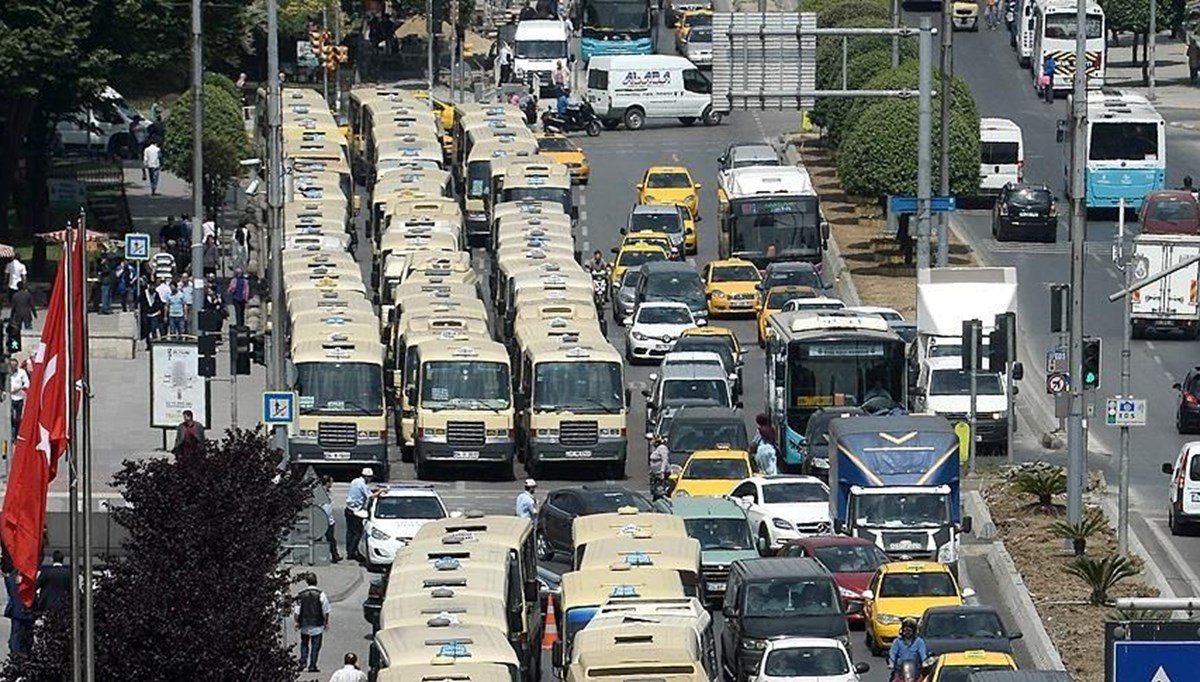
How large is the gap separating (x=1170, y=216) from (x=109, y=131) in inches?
1292

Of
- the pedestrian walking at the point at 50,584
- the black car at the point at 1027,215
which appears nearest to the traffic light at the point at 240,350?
the pedestrian walking at the point at 50,584

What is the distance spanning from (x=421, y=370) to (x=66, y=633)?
80.3 feet

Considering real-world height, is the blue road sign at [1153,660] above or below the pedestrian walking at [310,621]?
above

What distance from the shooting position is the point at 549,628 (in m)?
41.9

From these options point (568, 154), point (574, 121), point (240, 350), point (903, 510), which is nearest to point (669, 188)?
point (568, 154)

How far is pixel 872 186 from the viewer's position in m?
78.5

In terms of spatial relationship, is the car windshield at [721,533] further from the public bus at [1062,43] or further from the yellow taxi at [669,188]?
the public bus at [1062,43]

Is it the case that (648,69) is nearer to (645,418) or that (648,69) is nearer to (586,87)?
(586,87)

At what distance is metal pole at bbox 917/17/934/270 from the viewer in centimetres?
5741

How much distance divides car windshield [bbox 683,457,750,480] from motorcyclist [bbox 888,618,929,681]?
12728 millimetres

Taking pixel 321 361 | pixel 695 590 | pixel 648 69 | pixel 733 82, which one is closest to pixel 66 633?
pixel 695 590

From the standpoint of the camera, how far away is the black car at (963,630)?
125 feet

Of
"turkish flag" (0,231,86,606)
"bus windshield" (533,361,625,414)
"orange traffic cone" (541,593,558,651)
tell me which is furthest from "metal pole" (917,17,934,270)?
"turkish flag" (0,231,86,606)

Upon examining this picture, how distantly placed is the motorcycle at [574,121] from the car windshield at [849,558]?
5211 cm
